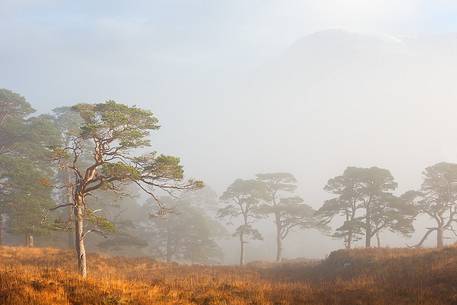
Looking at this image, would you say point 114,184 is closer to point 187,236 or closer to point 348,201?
point 187,236

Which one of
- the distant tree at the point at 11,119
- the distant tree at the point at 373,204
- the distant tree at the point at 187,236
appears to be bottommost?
the distant tree at the point at 187,236

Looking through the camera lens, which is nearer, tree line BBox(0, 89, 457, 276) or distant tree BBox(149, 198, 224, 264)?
tree line BBox(0, 89, 457, 276)

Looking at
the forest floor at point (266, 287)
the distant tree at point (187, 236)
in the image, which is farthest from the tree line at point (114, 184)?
the distant tree at point (187, 236)

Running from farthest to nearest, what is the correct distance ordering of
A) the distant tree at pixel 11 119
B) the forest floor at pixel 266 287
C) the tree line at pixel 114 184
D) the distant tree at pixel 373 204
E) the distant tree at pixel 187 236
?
the distant tree at pixel 187 236 → the distant tree at pixel 11 119 → the distant tree at pixel 373 204 → the tree line at pixel 114 184 → the forest floor at pixel 266 287

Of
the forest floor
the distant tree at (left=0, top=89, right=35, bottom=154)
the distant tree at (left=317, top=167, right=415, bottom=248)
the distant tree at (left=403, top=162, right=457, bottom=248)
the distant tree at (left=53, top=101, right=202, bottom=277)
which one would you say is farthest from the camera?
the distant tree at (left=403, top=162, right=457, bottom=248)

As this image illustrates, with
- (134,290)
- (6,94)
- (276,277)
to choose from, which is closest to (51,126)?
(6,94)

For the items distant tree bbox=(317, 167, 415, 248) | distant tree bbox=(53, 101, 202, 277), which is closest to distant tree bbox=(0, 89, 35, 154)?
distant tree bbox=(53, 101, 202, 277)

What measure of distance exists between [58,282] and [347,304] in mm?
9712

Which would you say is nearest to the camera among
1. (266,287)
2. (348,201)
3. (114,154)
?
(114,154)

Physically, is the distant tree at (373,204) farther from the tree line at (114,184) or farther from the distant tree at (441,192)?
the distant tree at (441,192)

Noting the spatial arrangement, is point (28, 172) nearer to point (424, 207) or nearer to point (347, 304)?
point (347, 304)

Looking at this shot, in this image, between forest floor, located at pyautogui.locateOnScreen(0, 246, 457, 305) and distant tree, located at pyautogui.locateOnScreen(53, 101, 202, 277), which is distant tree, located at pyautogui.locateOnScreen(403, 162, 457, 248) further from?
distant tree, located at pyautogui.locateOnScreen(53, 101, 202, 277)

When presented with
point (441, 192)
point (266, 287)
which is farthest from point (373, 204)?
point (266, 287)

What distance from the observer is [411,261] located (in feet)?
67.8
